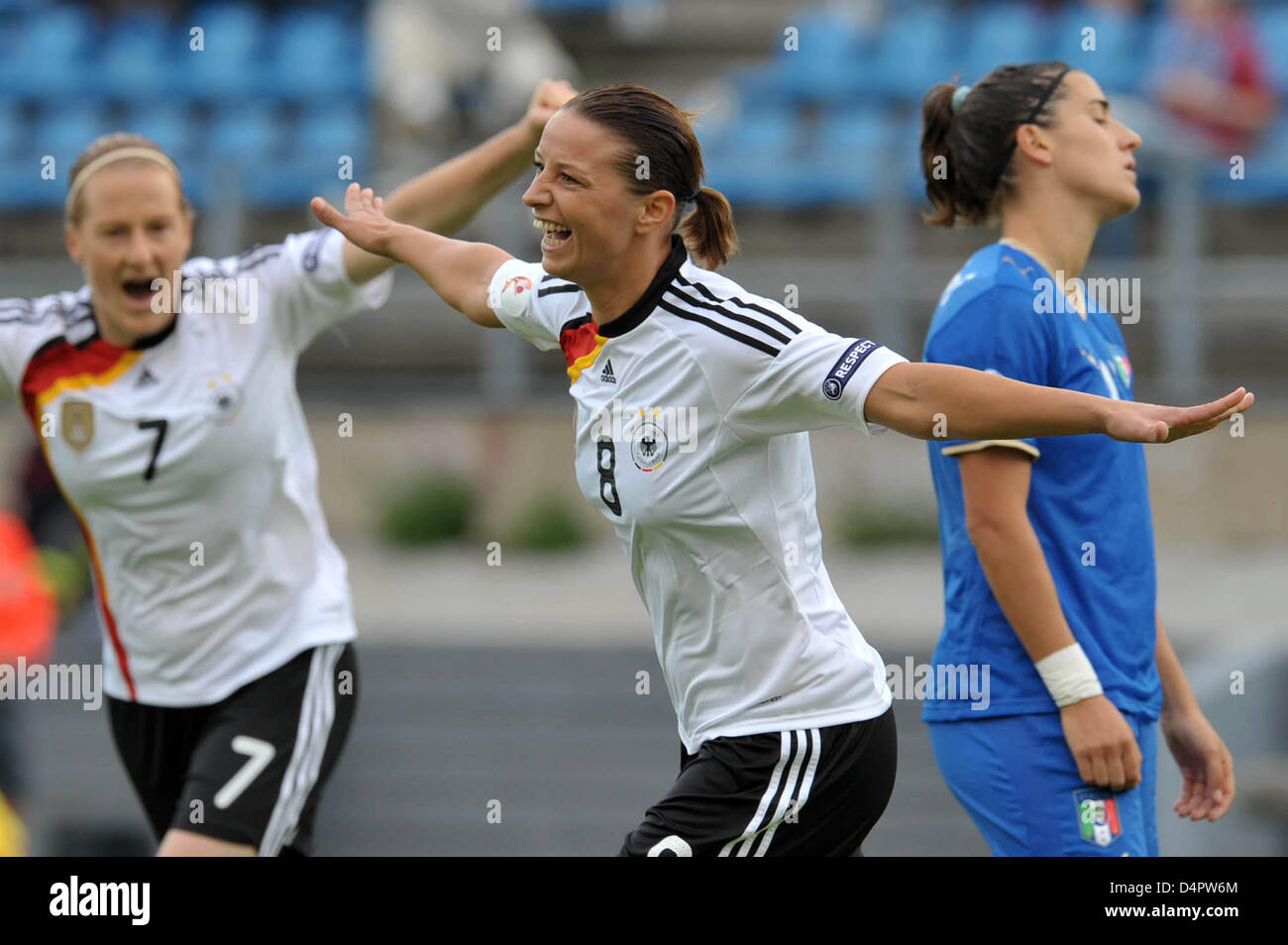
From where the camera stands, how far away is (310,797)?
4.54 m

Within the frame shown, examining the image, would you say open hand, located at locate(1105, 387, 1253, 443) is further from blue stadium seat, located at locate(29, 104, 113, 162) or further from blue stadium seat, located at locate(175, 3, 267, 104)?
blue stadium seat, located at locate(175, 3, 267, 104)

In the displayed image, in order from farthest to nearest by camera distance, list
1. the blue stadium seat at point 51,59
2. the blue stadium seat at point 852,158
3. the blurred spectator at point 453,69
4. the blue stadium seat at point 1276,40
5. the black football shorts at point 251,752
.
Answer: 1. the blue stadium seat at point 51,59
2. the blurred spectator at point 453,69
3. the blue stadium seat at point 1276,40
4. the blue stadium seat at point 852,158
5. the black football shorts at point 251,752

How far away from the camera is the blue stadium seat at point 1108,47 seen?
1129 cm

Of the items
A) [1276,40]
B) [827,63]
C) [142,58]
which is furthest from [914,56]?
[142,58]

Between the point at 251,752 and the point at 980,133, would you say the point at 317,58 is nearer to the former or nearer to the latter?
the point at 251,752

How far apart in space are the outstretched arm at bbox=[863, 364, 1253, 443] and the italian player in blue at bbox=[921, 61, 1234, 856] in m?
0.54

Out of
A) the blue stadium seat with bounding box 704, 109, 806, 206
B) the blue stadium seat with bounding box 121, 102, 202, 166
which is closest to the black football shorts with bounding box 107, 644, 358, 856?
the blue stadium seat with bounding box 704, 109, 806, 206

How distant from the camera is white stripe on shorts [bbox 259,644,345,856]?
14.5 feet

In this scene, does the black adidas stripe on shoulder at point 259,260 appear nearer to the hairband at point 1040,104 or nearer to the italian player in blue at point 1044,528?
the italian player in blue at point 1044,528

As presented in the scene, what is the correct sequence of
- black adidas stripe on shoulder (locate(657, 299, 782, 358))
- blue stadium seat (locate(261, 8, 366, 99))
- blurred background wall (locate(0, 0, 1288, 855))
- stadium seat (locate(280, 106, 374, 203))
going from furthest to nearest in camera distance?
blue stadium seat (locate(261, 8, 366, 99))
stadium seat (locate(280, 106, 374, 203))
blurred background wall (locate(0, 0, 1288, 855))
black adidas stripe on shoulder (locate(657, 299, 782, 358))

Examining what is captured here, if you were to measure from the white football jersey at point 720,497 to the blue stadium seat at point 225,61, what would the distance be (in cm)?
1059

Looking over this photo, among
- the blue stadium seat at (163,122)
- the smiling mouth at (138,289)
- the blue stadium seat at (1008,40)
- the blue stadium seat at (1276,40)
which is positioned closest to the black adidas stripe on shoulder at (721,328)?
the smiling mouth at (138,289)
